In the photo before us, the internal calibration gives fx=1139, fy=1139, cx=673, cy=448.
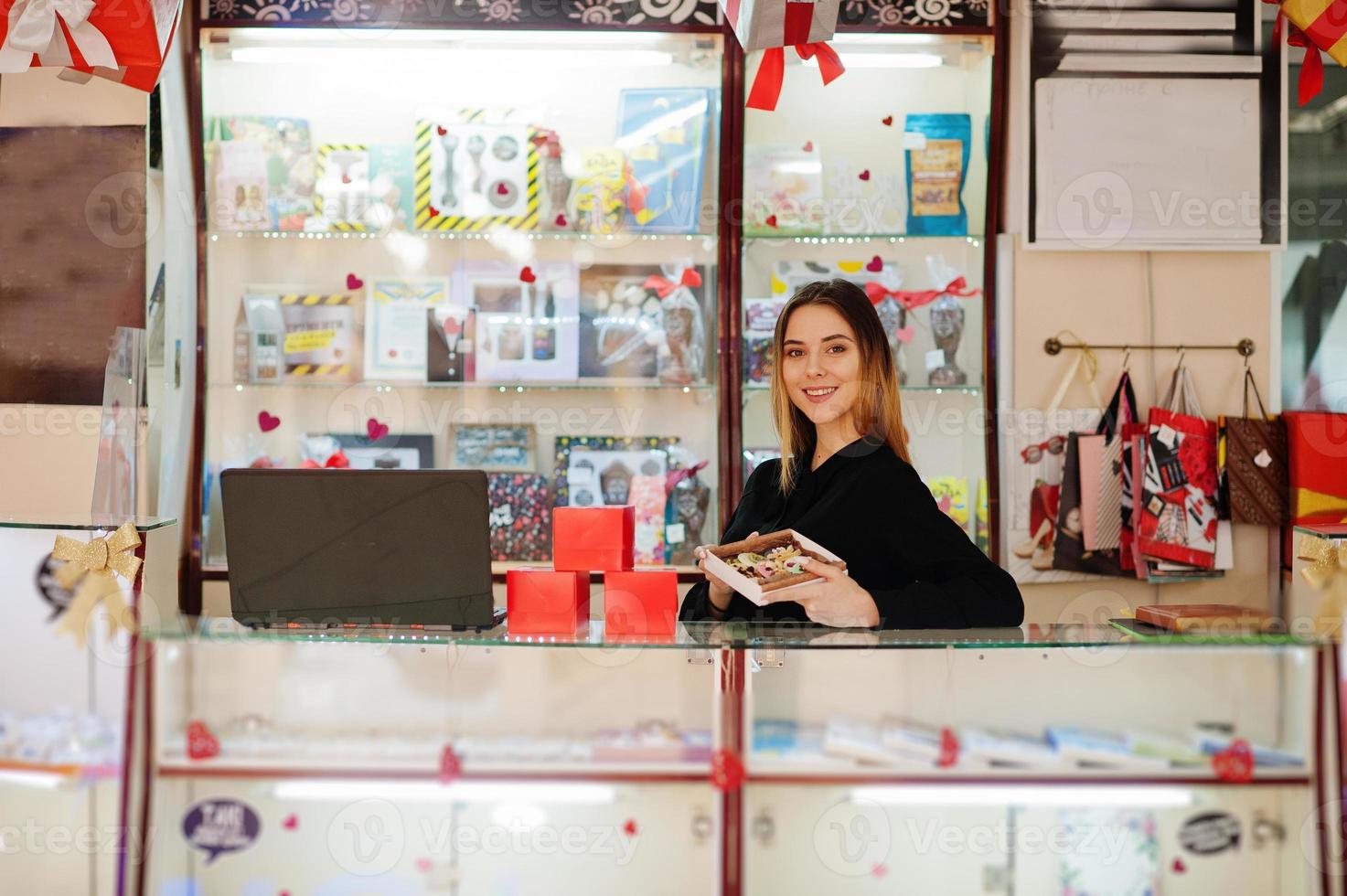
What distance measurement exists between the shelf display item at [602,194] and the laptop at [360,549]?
1.98 metres

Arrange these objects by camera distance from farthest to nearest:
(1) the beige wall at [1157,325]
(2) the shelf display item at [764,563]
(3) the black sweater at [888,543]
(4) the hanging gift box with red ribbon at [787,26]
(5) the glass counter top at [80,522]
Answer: (1) the beige wall at [1157,325], (4) the hanging gift box with red ribbon at [787,26], (5) the glass counter top at [80,522], (3) the black sweater at [888,543], (2) the shelf display item at [764,563]

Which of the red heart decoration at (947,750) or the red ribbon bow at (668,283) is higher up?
the red ribbon bow at (668,283)

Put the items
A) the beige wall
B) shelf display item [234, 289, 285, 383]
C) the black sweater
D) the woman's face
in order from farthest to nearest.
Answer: shelf display item [234, 289, 285, 383], the beige wall, the woman's face, the black sweater

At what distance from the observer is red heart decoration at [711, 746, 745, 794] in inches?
52.9

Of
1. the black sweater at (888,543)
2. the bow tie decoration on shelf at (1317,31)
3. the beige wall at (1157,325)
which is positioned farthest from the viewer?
the beige wall at (1157,325)

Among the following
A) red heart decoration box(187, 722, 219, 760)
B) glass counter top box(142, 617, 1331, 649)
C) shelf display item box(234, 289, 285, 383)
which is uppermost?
shelf display item box(234, 289, 285, 383)

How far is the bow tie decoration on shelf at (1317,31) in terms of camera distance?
2873 millimetres

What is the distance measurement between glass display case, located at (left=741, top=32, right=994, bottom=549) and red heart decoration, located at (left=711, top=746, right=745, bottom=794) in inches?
79.4

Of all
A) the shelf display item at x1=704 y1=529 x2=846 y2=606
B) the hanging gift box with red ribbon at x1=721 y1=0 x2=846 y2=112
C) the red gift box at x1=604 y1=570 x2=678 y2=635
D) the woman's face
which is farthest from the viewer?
the hanging gift box with red ribbon at x1=721 y1=0 x2=846 y2=112

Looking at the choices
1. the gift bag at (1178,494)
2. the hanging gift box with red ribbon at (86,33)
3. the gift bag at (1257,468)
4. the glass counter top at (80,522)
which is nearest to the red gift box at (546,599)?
the glass counter top at (80,522)

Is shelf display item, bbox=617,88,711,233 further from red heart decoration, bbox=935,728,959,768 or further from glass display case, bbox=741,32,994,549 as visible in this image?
red heart decoration, bbox=935,728,959,768

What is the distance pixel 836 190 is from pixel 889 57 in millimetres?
416

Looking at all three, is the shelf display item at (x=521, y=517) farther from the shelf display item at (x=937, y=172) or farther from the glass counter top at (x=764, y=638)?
the glass counter top at (x=764, y=638)

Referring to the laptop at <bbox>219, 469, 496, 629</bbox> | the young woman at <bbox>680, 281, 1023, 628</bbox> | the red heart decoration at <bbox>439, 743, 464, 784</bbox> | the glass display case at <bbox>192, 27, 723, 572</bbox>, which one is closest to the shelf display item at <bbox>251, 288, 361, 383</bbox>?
the glass display case at <bbox>192, 27, 723, 572</bbox>
